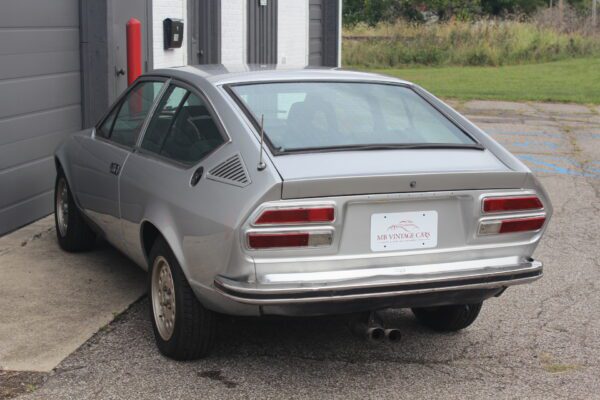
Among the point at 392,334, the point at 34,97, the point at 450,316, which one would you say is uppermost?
the point at 34,97

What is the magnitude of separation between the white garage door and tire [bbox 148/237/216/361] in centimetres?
299

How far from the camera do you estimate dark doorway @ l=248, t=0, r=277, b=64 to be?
48.8ft

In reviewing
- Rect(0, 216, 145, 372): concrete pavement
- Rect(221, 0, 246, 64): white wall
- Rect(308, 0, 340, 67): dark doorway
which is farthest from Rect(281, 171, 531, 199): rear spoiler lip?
Rect(308, 0, 340, 67): dark doorway

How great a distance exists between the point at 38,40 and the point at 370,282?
4.93 metres

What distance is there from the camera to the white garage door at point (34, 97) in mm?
7984

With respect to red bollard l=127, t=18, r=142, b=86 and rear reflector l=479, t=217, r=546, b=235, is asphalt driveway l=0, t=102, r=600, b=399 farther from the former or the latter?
red bollard l=127, t=18, r=142, b=86

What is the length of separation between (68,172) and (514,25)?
96.8 ft

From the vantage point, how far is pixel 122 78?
400 inches

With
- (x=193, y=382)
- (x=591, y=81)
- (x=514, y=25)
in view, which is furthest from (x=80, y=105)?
(x=514, y=25)

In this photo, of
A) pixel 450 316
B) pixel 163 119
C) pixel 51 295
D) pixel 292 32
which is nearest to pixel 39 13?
pixel 51 295

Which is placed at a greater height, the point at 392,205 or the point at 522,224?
the point at 392,205

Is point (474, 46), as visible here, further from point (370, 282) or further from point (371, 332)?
point (370, 282)

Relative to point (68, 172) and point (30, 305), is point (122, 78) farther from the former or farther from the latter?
point (30, 305)

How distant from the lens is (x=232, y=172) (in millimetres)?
4797
